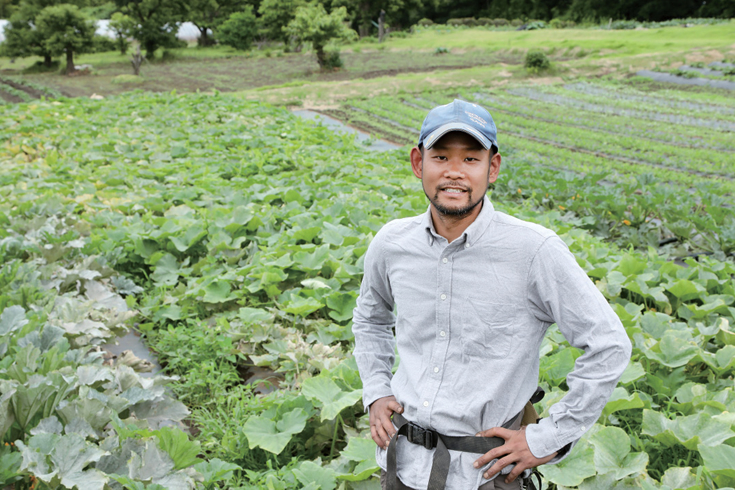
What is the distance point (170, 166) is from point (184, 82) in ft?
56.4

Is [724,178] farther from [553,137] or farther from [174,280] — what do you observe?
[174,280]

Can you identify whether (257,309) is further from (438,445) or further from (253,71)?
(253,71)

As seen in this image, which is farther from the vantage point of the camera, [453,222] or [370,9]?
[370,9]

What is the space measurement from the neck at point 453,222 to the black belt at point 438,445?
1.65 feet

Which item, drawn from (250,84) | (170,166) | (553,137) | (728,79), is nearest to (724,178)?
(553,137)

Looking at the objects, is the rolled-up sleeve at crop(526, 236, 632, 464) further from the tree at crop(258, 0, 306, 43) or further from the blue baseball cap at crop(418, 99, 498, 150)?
the tree at crop(258, 0, 306, 43)

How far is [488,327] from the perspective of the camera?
1470 mm

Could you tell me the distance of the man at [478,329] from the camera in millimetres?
1360

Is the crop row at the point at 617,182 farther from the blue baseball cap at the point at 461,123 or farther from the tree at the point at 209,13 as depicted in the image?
the tree at the point at 209,13

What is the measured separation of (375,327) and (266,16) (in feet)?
117

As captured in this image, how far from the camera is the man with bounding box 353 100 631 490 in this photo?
53.6 inches

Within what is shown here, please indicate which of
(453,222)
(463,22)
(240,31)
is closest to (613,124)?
(453,222)

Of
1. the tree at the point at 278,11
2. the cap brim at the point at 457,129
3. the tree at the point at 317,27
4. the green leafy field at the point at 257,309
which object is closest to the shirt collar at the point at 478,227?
the cap brim at the point at 457,129

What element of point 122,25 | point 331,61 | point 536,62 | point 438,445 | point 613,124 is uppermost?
point 122,25
